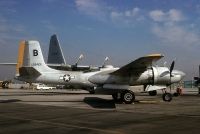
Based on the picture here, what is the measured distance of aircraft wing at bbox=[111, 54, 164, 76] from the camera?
21978mm

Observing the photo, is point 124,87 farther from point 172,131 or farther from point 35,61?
point 172,131

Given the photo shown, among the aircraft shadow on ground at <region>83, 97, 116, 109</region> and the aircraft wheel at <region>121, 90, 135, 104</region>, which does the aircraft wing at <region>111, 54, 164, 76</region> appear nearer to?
the aircraft wheel at <region>121, 90, 135, 104</region>

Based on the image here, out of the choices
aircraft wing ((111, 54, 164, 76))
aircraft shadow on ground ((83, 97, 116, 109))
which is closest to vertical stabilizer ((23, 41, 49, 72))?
aircraft shadow on ground ((83, 97, 116, 109))

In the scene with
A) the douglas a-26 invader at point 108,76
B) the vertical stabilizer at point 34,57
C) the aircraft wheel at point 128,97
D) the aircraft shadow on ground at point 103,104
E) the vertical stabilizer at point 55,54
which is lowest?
the aircraft shadow on ground at point 103,104

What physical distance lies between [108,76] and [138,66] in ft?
9.38

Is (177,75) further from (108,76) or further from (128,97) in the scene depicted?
(108,76)

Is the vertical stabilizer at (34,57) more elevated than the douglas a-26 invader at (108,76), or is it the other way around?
the vertical stabilizer at (34,57)

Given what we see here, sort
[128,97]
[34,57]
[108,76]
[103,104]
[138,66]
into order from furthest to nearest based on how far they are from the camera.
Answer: [34,57] → [108,76] → [128,97] → [138,66] → [103,104]

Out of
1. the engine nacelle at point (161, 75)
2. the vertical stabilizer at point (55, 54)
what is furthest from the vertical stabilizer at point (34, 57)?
the vertical stabilizer at point (55, 54)

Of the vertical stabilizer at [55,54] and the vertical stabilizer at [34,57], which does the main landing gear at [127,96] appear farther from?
the vertical stabilizer at [55,54]

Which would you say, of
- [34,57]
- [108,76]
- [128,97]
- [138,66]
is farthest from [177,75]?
[34,57]

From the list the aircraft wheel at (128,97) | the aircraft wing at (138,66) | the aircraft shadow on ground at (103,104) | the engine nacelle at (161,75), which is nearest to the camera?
the aircraft wing at (138,66)

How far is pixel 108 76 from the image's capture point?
85.5ft

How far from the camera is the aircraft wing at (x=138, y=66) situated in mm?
21978
